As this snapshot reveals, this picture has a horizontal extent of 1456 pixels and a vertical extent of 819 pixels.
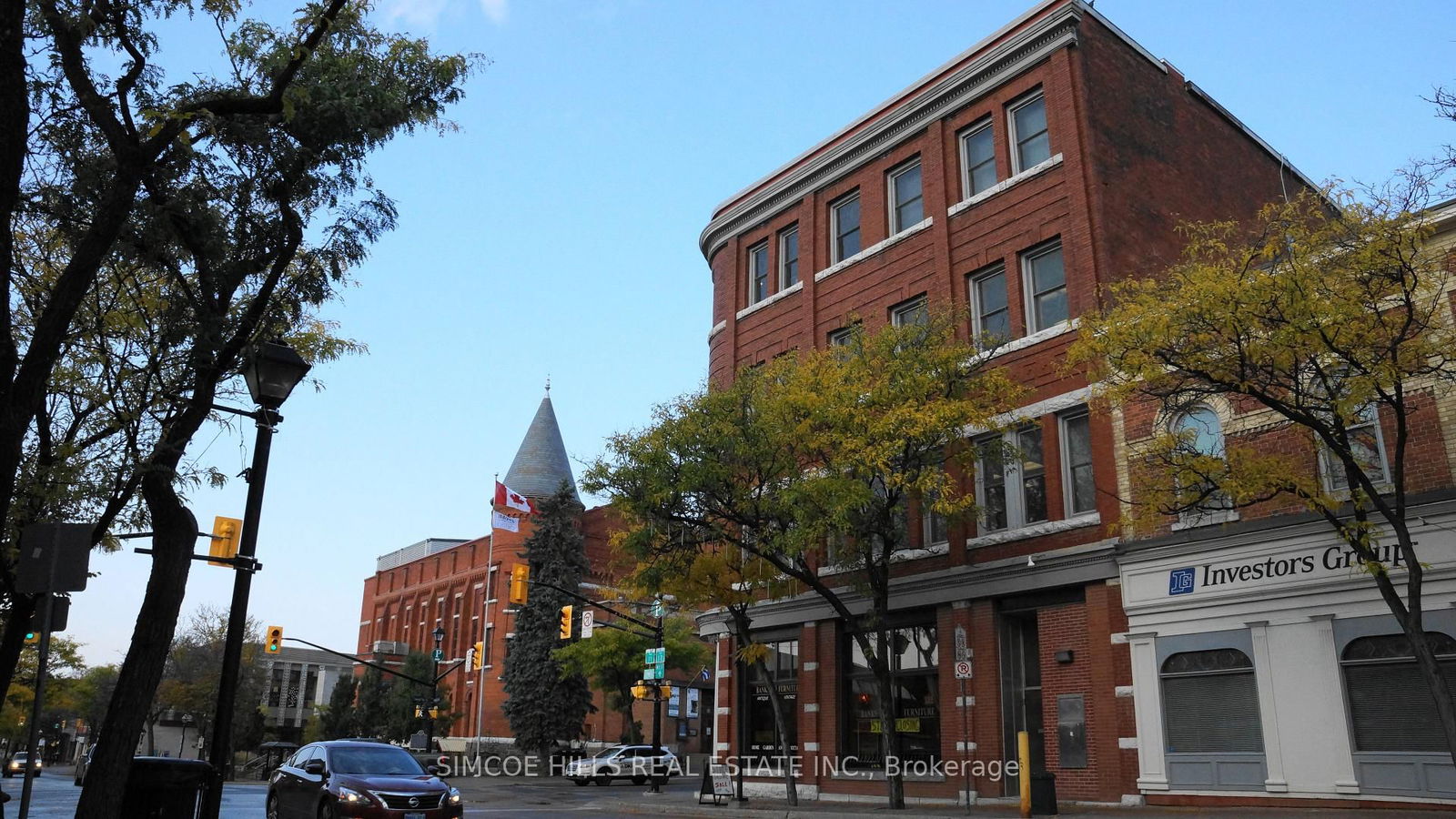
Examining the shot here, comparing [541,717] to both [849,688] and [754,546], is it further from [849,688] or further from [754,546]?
[754,546]

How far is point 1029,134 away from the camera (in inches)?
1034

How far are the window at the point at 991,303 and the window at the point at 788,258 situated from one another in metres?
7.40

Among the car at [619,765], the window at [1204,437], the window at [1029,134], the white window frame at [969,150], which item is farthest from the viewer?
the car at [619,765]

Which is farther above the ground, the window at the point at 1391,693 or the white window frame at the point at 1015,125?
the white window frame at the point at 1015,125

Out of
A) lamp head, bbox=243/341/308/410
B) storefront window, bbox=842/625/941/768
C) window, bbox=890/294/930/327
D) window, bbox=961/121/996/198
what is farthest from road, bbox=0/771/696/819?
window, bbox=961/121/996/198

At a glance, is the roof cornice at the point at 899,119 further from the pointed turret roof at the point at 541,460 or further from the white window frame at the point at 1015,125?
the pointed turret roof at the point at 541,460

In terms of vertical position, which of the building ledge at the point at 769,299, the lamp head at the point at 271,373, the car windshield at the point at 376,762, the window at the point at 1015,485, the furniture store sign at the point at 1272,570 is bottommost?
the car windshield at the point at 376,762

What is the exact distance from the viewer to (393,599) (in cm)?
8812

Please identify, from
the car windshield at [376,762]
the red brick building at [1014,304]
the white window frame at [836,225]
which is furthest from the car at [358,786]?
the white window frame at [836,225]

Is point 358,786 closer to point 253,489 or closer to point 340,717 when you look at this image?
point 253,489

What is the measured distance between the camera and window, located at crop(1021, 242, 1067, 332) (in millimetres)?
24297

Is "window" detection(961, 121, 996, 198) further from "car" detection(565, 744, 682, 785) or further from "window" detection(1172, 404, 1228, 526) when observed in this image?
"car" detection(565, 744, 682, 785)

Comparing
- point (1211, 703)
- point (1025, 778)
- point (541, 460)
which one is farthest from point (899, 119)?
point (541, 460)

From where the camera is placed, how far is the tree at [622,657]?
5112cm
